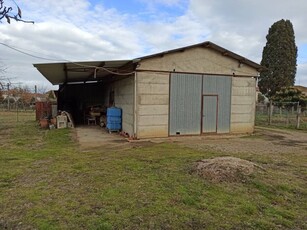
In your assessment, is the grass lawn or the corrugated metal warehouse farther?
the corrugated metal warehouse

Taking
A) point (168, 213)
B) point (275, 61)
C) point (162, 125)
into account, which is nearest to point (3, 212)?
point (168, 213)

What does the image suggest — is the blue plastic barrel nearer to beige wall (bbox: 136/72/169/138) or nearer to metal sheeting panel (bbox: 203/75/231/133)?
beige wall (bbox: 136/72/169/138)

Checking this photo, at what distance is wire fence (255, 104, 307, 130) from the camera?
16266 mm

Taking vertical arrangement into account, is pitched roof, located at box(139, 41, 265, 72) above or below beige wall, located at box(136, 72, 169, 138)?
above

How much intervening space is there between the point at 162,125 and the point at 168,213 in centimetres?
759

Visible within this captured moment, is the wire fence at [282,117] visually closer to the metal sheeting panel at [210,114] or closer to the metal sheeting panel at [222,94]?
the metal sheeting panel at [222,94]

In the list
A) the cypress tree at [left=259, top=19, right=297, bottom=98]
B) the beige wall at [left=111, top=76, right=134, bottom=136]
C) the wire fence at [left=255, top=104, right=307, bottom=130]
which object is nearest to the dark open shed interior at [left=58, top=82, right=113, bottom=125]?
the beige wall at [left=111, top=76, right=134, bottom=136]

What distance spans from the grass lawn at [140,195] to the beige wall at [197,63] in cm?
489

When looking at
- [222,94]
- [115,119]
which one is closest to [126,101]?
[115,119]

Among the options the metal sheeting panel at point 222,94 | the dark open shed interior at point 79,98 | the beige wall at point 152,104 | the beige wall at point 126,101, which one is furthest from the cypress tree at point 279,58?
the beige wall at point 152,104

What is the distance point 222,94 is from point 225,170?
7486 mm

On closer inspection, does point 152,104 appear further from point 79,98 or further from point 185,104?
point 79,98

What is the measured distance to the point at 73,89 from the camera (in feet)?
66.6

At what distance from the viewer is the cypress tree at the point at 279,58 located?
88.6 feet
